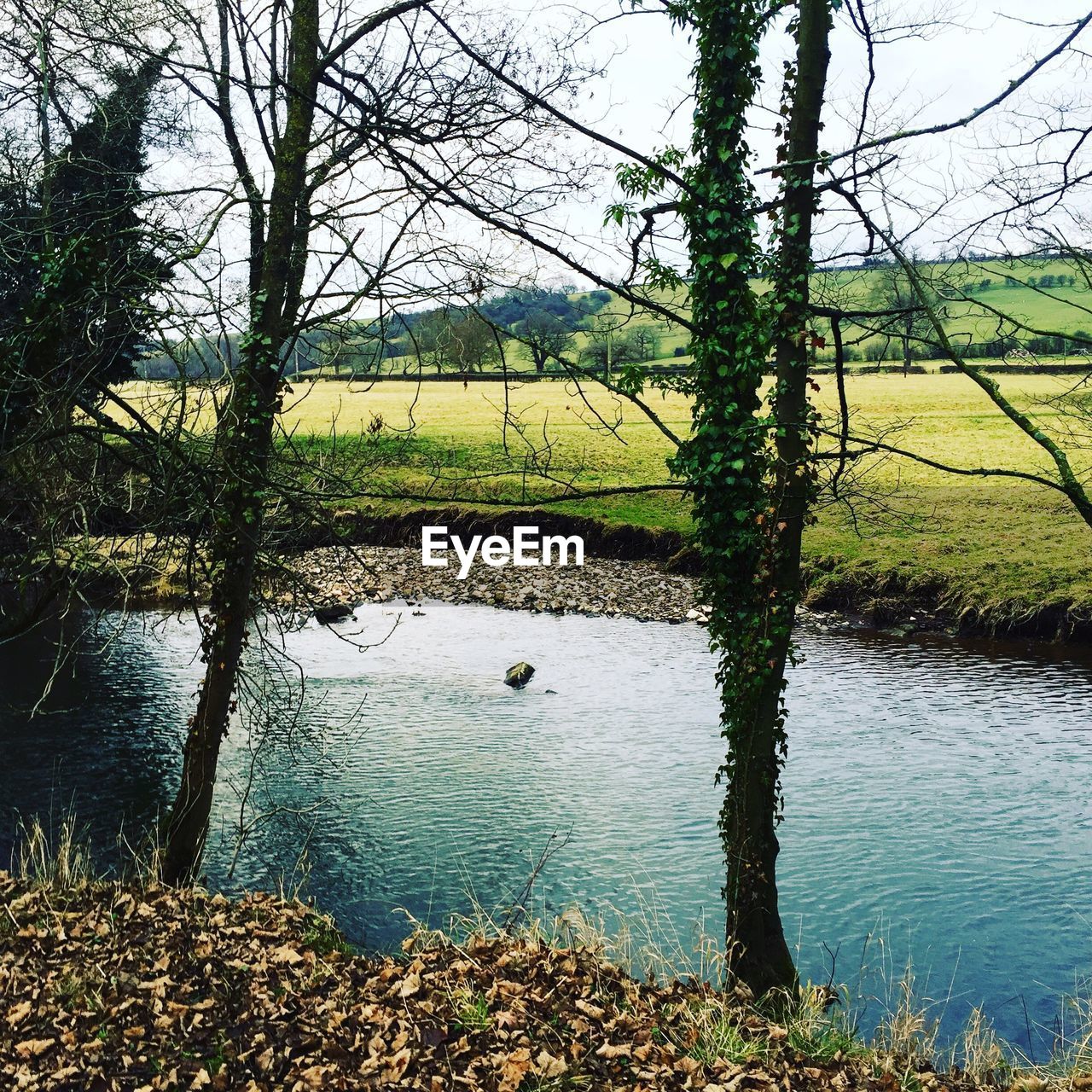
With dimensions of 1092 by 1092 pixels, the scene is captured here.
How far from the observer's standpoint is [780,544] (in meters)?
8.75

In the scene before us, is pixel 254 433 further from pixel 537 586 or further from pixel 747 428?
pixel 537 586

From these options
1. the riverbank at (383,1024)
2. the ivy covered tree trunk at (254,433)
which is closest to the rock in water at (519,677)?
the ivy covered tree trunk at (254,433)

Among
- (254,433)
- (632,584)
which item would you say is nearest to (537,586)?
(632,584)

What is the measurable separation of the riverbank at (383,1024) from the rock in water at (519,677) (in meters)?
11.9

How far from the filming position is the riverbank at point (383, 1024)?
6.46m

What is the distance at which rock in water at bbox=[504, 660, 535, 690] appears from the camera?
2106 centimetres

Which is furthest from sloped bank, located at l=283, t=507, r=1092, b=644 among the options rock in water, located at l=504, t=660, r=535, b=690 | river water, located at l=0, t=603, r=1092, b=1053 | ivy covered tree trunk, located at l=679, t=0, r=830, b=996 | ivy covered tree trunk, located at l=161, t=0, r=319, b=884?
ivy covered tree trunk, located at l=679, t=0, r=830, b=996

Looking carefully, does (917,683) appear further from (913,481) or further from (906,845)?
(913,481)

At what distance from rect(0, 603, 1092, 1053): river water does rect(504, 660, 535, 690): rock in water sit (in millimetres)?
251

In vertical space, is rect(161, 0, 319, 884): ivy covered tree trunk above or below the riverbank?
above

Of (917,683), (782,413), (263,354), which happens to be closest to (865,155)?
(782,413)

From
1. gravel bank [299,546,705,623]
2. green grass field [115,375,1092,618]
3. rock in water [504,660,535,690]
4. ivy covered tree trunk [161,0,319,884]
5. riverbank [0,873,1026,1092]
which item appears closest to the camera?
riverbank [0,873,1026,1092]

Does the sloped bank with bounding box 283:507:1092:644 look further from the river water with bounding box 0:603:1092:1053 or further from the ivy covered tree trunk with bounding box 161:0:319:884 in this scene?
the ivy covered tree trunk with bounding box 161:0:319:884

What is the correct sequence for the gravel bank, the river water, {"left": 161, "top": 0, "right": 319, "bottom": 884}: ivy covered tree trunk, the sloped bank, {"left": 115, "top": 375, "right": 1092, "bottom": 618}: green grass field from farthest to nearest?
the gravel bank < the sloped bank < {"left": 115, "top": 375, "right": 1092, "bottom": 618}: green grass field < the river water < {"left": 161, "top": 0, "right": 319, "bottom": 884}: ivy covered tree trunk
